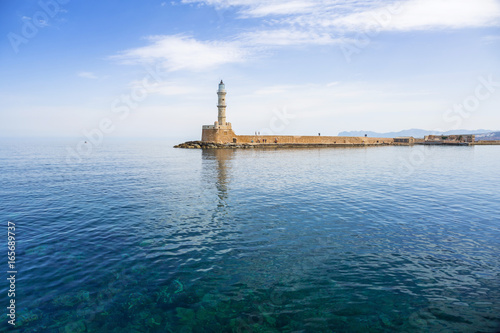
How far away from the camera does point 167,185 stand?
2512 cm

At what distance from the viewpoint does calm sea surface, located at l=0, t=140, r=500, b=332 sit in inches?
279

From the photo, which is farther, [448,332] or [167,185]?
[167,185]

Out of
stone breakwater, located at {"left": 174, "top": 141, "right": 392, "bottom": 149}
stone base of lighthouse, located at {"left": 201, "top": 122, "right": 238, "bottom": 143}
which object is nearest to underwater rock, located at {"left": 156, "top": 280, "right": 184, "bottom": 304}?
stone breakwater, located at {"left": 174, "top": 141, "right": 392, "bottom": 149}

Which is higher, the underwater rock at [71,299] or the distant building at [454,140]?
the distant building at [454,140]

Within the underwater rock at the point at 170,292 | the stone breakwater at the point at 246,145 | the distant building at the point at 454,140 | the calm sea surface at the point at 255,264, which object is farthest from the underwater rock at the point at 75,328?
the distant building at the point at 454,140

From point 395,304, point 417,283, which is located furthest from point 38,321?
point 417,283

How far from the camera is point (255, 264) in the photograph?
32.1ft

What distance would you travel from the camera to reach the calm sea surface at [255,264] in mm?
7090

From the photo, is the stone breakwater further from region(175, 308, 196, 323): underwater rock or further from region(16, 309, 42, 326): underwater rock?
region(175, 308, 196, 323): underwater rock

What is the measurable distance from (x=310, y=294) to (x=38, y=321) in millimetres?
7312

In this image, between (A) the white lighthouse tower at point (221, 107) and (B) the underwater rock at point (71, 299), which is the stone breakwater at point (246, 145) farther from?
(B) the underwater rock at point (71, 299)

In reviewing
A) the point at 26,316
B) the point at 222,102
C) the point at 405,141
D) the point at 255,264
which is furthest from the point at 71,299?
the point at 405,141

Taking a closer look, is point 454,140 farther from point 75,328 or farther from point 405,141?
point 75,328

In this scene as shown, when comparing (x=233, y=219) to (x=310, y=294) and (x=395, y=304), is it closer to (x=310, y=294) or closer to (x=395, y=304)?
(x=310, y=294)
